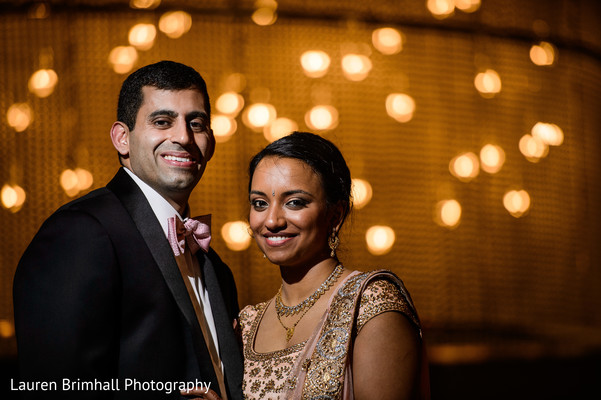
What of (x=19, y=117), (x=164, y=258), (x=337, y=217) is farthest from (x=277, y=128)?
(x=164, y=258)

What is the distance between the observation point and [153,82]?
211 centimetres

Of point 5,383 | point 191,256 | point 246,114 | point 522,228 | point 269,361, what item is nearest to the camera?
point 269,361

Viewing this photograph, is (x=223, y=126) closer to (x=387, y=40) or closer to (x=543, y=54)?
(x=387, y=40)

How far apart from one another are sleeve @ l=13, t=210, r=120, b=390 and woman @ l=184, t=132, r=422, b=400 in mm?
514

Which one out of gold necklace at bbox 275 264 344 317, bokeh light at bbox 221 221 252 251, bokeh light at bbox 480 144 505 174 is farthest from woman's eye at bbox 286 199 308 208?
bokeh light at bbox 480 144 505 174

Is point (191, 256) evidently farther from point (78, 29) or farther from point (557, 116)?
point (557, 116)

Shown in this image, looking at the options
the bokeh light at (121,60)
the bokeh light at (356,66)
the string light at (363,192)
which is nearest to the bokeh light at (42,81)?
the bokeh light at (121,60)

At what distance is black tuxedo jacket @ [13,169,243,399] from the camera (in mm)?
1786

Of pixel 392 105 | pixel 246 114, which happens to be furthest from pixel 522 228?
pixel 246 114

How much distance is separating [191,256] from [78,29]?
8.46ft

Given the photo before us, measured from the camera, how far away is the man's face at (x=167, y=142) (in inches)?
81.9

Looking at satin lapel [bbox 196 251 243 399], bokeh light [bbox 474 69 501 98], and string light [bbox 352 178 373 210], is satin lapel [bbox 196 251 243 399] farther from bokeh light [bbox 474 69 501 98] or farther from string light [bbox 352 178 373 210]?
bokeh light [bbox 474 69 501 98]

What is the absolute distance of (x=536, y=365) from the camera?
472cm

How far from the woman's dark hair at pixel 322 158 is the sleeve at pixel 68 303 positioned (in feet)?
2.13
